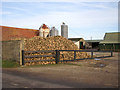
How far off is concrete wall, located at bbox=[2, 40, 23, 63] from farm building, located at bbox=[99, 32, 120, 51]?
30417mm

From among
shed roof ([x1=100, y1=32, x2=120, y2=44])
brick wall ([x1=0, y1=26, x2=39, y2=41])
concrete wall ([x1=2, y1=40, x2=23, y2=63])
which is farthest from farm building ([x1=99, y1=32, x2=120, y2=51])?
concrete wall ([x1=2, y1=40, x2=23, y2=63])

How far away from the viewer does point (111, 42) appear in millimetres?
40469

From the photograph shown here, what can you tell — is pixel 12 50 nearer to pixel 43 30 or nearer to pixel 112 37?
pixel 43 30

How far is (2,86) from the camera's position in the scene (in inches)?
263

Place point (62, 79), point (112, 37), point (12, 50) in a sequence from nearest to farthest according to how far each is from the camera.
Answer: point (62, 79)
point (12, 50)
point (112, 37)

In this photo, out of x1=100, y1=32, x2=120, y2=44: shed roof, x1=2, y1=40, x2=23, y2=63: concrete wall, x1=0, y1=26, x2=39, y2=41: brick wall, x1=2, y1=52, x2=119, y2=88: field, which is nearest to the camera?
x1=2, y1=52, x2=119, y2=88: field

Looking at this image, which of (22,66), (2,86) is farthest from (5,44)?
(2,86)

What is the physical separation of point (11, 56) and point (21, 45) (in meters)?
2.34

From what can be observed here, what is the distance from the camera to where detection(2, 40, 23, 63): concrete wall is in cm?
1296

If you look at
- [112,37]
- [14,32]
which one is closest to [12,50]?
[14,32]

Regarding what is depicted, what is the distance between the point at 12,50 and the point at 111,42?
32.1 metres

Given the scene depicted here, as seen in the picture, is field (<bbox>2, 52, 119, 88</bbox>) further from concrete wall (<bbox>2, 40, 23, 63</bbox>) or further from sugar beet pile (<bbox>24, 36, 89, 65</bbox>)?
sugar beet pile (<bbox>24, 36, 89, 65</bbox>)

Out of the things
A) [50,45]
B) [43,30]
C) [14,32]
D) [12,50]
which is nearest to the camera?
[12,50]

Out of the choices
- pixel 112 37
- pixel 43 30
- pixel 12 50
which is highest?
pixel 43 30
